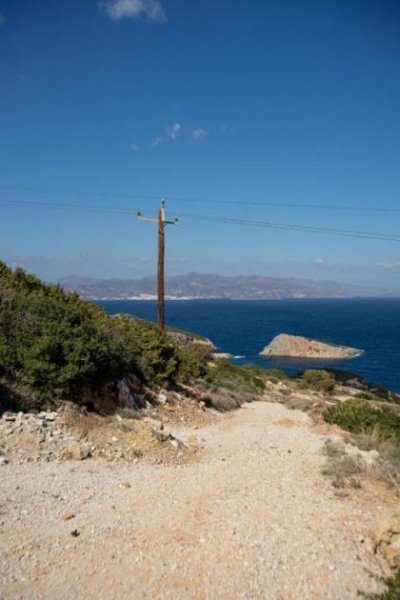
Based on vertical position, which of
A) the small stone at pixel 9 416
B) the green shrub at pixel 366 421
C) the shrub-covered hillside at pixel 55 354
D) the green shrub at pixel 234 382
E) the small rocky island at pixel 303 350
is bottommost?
the small rocky island at pixel 303 350

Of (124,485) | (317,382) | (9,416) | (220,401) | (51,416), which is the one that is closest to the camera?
(124,485)

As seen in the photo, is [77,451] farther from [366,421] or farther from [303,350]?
[303,350]

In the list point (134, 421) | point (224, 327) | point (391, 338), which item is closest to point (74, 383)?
point (134, 421)

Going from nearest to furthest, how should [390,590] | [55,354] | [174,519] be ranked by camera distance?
[390,590], [174,519], [55,354]

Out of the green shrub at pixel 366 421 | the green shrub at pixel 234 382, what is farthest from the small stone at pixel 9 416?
the green shrub at pixel 234 382

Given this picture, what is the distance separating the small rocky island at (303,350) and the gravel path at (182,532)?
67968 mm

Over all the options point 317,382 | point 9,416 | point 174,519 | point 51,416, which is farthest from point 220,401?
point 317,382

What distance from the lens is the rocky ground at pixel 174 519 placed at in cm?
554

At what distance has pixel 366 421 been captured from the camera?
14.8m

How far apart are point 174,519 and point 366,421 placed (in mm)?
9711

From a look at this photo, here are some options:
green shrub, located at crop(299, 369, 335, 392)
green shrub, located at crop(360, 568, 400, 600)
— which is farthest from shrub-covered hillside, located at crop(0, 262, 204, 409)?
green shrub, located at crop(299, 369, 335, 392)

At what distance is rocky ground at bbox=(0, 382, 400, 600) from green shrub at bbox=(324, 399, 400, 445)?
2.43 metres

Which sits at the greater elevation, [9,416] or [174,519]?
[9,416]

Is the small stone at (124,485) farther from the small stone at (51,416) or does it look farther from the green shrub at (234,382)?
the green shrub at (234,382)
